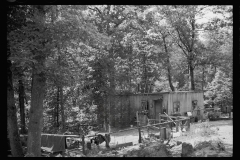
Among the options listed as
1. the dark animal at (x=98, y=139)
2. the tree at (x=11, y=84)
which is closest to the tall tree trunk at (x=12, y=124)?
the tree at (x=11, y=84)

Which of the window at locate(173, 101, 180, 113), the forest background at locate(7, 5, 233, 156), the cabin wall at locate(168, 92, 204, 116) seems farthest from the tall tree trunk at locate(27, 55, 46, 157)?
the window at locate(173, 101, 180, 113)

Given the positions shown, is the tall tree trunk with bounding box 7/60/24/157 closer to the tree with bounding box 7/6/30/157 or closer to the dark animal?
the tree with bounding box 7/6/30/157

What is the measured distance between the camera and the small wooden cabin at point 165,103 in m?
21.6

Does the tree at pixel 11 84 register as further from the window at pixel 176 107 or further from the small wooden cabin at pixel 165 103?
the window at pixel 176 107

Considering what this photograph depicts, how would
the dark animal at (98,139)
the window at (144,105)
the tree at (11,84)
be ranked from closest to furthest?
1. the tree at (11,84)
2. the dark animal at (98,139)
3. the window at (144,105)

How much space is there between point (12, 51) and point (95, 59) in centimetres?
1227

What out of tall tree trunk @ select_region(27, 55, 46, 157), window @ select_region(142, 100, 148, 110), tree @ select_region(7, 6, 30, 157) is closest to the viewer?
tree @ select_region(7, 6, 30, 157)

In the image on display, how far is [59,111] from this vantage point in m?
24.2

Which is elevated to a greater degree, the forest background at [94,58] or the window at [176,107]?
the forest background at [94,58]

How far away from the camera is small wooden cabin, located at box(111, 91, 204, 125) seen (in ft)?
70.9

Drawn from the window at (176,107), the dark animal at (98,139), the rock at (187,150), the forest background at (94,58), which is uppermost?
the forest background at (94,58)

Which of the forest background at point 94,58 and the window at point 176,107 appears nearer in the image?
the forest background at point 94,58

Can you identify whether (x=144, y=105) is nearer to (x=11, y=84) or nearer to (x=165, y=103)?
(x=165, y=103)

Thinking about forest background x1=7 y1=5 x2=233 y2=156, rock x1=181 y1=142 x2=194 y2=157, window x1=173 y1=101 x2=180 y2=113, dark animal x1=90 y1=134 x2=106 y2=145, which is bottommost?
dark animal x1=90 y1=134 x2=106 y2=145
